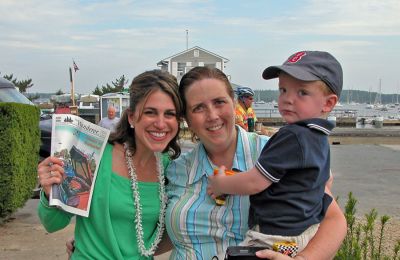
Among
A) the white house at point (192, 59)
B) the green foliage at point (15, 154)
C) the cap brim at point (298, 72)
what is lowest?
the green foliage at point (15, 154)

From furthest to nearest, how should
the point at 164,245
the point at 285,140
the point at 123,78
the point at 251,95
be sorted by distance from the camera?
1. the point at 123,78
2. the point at 251,95
3. the point at 164,245
4. the point at 285,140

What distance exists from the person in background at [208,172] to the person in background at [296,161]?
211mm

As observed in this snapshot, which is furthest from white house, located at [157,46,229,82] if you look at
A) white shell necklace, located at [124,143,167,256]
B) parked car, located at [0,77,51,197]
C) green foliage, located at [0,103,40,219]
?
white shell necklace, located at [124,143,167,256]

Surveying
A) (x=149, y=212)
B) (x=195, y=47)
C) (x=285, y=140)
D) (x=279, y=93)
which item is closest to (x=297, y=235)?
(x=285, y=140)

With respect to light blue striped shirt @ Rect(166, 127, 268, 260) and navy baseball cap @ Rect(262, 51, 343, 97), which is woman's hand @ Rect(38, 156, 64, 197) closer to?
light blue striped shirt @ Rect(166, 127, 268, 260)

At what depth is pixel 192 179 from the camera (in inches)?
99.0

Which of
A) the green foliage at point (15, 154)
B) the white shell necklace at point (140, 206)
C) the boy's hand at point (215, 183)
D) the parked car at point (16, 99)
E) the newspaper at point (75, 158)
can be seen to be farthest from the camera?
the parked car at point (16, 99)

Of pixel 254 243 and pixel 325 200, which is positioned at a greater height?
pixel 325 200

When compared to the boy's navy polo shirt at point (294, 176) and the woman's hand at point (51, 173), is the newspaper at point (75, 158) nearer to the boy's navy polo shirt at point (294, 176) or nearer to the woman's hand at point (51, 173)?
the woman's hand at point (51, 173)

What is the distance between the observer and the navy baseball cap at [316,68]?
6.66ft

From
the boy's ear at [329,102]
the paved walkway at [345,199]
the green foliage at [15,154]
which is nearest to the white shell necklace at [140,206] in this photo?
the boy's ear at [329,102]

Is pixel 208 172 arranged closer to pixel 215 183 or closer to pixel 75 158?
pixel 215 183

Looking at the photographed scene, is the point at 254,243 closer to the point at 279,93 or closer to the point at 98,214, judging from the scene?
the point at 279,93

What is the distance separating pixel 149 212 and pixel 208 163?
39 cm
